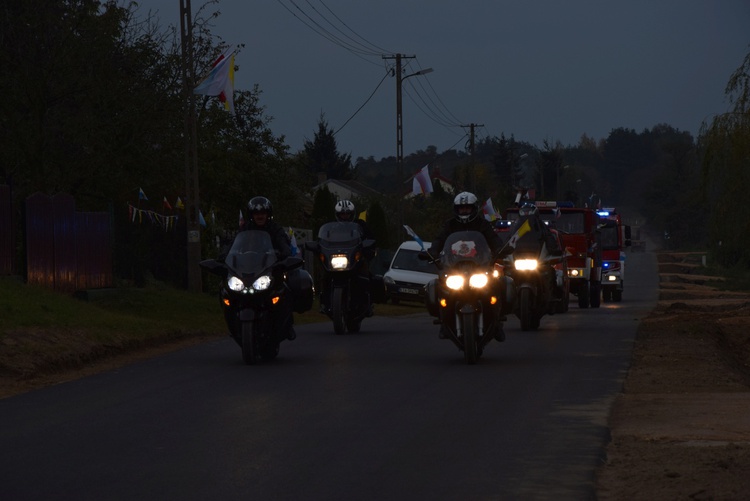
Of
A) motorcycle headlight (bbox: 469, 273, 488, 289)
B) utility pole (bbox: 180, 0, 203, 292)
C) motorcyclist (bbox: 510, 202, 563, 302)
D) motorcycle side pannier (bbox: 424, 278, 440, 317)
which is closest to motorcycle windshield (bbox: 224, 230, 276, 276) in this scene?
motorcycle side pannier (bbox: 424, 278, 440, 317)

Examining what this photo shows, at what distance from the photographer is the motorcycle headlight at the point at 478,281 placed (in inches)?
615

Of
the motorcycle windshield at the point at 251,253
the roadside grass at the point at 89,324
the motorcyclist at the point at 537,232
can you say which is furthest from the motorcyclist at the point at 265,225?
the motorcyclist at the point at 537,232

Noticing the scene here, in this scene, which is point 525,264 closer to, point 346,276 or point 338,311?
point 346,276

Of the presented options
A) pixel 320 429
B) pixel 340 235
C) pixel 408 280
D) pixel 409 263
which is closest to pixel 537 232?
pixel 340 235

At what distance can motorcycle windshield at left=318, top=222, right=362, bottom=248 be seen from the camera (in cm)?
2195

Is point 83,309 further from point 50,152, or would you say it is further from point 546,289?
point 546,289

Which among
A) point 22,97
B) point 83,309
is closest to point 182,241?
point 22,97

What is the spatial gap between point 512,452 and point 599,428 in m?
1.43

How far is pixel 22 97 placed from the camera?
25.5 metres

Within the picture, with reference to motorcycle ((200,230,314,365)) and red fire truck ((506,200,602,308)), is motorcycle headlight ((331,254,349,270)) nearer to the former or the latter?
motorcycle ((200,230,314,365))

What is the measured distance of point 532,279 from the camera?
2278cm

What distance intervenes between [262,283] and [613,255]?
1130 inches

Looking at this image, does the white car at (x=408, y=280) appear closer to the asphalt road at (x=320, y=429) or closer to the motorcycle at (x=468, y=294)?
the asphalt road at (x=320, y=429)

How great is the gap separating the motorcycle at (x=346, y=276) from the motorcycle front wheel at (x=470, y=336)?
5735 mm
